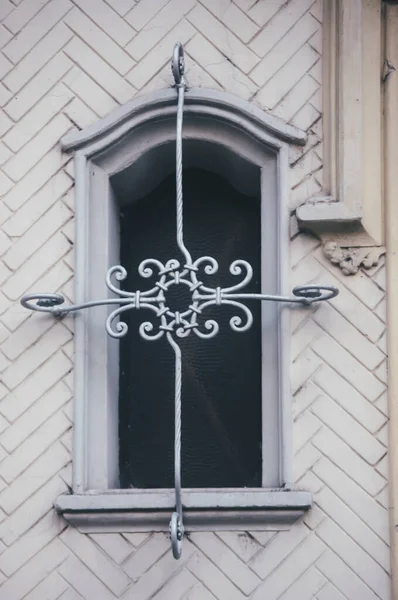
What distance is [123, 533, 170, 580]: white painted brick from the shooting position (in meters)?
4.92

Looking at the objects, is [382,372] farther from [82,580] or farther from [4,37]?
[4,37]

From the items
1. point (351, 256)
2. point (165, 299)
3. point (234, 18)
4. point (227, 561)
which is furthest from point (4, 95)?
point (227, 561)

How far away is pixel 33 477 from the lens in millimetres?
5035

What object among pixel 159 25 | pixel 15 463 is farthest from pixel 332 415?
pixel 159 25

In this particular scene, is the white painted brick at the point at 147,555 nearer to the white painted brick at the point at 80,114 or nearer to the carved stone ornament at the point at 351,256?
the carved stone ornament at the point at 351,256

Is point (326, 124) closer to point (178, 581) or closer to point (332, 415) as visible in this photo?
point (332, 415)

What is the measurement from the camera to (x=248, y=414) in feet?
17.1

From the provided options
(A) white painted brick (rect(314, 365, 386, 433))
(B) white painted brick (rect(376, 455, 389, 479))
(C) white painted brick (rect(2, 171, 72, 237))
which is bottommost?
(B) white painted brick (rect(376, 455, 389, 479))

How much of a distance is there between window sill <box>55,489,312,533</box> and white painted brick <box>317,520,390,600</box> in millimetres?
103

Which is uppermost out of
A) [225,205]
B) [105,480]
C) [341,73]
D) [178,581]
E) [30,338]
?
[341,73]

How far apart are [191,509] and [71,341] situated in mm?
689

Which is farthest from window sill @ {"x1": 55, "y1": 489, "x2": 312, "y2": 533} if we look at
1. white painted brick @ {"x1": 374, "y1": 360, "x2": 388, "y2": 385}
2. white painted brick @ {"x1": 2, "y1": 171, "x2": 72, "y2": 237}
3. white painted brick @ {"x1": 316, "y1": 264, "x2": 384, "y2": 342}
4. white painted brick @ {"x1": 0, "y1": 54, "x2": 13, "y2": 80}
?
white painted brick @ {"x1": 0, "y1": 54, "x2": 13, "y2": 80}

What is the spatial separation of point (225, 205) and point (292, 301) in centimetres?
58

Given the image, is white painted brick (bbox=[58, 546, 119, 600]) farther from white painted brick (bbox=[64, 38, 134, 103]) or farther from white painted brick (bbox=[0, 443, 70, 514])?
white painted brick (bbox=[64, 38, 134, 103])
